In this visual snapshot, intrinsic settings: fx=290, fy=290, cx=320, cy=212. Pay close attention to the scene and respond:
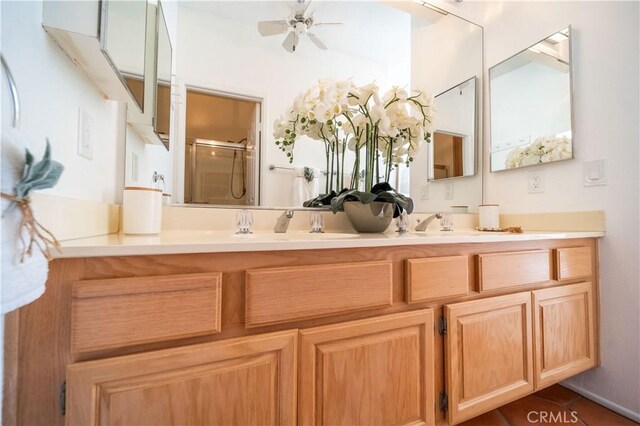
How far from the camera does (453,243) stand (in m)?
0.94

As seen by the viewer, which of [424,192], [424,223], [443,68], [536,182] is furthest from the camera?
[443,68]

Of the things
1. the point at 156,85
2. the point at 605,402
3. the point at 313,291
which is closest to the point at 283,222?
the point at 313,291

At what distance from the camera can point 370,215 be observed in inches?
44.6

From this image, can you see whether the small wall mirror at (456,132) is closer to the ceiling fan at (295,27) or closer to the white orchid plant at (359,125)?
the white orchid plant at (359,125)

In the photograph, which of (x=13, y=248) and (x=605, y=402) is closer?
(x=13, y=248)

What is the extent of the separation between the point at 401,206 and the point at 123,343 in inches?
37.1

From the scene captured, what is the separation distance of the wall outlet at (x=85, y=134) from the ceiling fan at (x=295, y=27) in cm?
84

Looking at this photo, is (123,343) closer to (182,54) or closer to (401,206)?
(401,206)

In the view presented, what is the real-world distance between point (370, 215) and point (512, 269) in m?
0.54

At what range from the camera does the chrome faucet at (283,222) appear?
3.68ft

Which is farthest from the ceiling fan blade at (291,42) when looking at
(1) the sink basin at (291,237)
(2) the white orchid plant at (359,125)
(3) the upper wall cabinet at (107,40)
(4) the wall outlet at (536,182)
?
(4) the wall outlet at (536,182)

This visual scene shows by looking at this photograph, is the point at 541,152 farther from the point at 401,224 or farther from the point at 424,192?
the point at 401,224

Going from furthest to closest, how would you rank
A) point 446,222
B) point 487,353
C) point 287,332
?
point 446,222, point 487,353, point 287,332

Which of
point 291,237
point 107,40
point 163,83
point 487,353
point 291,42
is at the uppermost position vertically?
point 291,42
